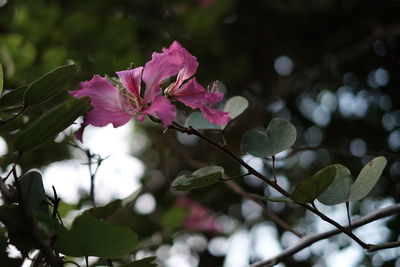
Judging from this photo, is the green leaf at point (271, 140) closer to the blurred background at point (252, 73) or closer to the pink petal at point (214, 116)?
the pink petal at point (214, 116)

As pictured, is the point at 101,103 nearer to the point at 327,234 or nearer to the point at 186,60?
the point at 186,60

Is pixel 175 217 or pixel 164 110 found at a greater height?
pixel 164 110

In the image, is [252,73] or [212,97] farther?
[252,73]

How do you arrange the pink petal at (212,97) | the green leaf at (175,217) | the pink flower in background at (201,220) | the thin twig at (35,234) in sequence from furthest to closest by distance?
the pink flower in background at (201,220) < the green leaf at (175,217) < the pink petal at (212,97) < the thin twig at (35,234)

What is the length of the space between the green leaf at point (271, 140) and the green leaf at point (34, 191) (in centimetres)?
27

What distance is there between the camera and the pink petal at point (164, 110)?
0.58 metres

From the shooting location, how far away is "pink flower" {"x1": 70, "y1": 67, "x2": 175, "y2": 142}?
64 centimetres


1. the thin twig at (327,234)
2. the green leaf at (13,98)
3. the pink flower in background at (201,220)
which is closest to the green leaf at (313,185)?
the thin twig at (327,234)

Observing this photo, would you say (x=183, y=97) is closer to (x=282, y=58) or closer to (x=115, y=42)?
(x=115, y=42)

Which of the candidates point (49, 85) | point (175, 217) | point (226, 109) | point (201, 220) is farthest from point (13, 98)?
point (201, 220)

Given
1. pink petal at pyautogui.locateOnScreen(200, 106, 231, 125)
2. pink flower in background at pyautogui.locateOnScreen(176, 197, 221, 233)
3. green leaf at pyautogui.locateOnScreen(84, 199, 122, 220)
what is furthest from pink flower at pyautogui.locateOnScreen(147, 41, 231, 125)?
pink flower in background at pyautogui.locateOnScreen(176, 197, 221, 233)

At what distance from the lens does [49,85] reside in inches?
24.0

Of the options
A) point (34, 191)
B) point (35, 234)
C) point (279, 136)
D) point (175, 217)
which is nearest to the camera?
point (35, 234)

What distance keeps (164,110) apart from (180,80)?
119 mm
